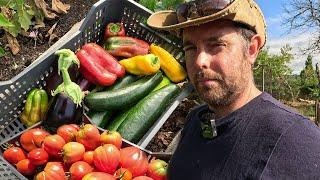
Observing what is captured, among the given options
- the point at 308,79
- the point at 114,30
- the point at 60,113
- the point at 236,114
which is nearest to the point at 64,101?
the point at 60,113

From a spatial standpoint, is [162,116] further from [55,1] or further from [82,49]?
[55,1]

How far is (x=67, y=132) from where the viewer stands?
304 centimetres

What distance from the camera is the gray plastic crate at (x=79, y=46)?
3.23 m

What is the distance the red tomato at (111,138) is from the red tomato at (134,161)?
6cm

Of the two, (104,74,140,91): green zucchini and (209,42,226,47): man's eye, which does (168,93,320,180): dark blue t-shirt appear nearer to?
(209,42,226,47): man's eye

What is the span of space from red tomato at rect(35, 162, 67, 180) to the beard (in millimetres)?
1224

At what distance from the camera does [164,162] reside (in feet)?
9.77

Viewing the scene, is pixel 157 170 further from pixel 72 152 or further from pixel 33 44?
pixel 33 44

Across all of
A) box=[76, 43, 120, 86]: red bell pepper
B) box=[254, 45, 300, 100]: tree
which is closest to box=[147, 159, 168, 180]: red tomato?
box=[76, 43, 120, 86]: red bell pepper

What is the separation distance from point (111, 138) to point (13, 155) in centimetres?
59

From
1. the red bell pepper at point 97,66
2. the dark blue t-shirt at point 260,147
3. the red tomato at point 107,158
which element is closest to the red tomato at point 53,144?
the red tomato at point 107,158

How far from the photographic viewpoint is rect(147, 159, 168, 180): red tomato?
2924mm

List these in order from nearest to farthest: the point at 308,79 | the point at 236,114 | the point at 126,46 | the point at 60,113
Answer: the point at 236,114
the point at 60,113
the point at 126,46
the point at 308,79

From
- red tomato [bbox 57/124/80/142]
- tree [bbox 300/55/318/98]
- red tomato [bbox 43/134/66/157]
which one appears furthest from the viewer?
tree [bbox 300/55/318/98]
